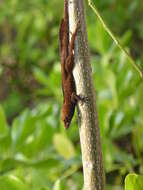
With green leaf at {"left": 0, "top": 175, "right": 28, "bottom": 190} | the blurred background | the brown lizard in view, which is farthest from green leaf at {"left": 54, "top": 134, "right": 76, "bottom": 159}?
the brown lizard

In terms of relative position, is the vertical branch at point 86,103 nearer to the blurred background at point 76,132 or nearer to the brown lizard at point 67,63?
the brown lizard at point 67,63

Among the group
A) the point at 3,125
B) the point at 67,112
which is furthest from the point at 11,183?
the point at 3,125

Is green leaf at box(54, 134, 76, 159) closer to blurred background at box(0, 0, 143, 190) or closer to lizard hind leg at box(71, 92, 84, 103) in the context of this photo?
blurred background at box(0, 0, 143, 190)

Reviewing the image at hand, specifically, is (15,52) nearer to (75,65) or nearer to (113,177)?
(113,177)

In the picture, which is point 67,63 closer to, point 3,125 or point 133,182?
point 133,182

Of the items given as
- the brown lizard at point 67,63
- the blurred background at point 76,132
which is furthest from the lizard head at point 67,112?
the blurred background at point 76,132

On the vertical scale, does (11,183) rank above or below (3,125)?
below
